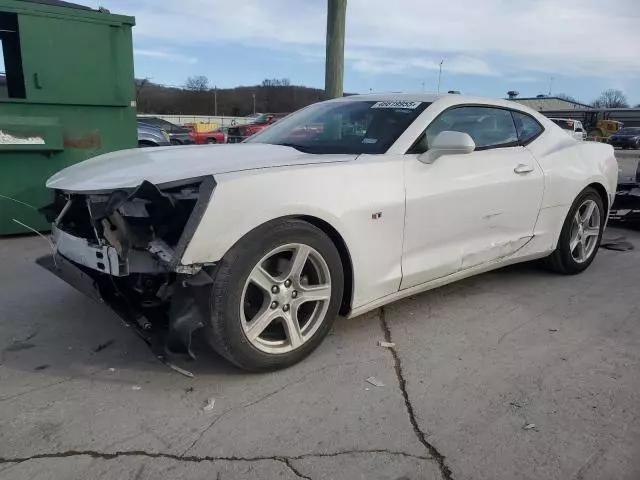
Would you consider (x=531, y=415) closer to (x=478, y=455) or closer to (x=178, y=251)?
(x=478, y=455)

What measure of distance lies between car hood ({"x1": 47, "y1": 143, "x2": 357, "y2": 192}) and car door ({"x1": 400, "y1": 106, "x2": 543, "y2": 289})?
1.92 feet

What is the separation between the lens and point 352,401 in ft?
8.89

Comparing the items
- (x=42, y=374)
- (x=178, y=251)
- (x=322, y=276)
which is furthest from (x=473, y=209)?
(x=42, y=374)

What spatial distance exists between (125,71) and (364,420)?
5.25m

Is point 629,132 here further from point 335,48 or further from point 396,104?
point 396,104

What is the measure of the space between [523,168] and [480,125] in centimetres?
45

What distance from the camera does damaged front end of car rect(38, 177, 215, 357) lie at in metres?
2.61

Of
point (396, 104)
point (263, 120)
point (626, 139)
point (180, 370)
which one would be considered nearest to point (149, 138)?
point (396, 104)

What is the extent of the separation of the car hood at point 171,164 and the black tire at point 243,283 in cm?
37

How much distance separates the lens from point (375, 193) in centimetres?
317

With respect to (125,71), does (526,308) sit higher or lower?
lower

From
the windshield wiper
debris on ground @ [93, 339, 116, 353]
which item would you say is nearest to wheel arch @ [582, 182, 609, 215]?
the windshield wiper

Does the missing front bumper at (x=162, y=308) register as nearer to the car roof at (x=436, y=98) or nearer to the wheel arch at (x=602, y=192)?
the car roof at (x=436, y=98)

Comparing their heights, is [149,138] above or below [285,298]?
above
